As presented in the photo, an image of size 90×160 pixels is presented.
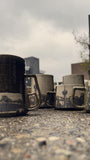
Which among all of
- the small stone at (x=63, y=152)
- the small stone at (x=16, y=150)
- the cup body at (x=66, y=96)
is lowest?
the small stone at (x=16, y=150)

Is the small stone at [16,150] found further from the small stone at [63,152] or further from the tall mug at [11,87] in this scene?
the tall mug at [11,87]

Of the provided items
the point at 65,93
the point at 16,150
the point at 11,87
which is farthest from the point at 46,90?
the point at 16,150

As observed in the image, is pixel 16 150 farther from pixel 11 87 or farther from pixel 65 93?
pixel 65 93

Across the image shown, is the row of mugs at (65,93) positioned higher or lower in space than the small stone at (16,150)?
higher

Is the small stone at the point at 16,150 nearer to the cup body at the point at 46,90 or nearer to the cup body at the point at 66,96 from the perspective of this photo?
the cup body at the point at 66,96

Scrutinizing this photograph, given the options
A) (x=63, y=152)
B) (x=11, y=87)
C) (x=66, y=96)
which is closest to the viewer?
(x=63, y=152)

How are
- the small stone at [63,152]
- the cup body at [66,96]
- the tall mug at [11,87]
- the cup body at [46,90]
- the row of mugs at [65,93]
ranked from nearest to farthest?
the small stone at [63,152]
the tall mug at [11,87]
the row of mugs at [65,93]
the cup body at [66,96]
the cup body at [46,90]

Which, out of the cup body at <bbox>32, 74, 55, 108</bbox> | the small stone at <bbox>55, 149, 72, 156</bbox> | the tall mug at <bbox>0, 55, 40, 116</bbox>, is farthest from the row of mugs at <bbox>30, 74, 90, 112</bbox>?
the small stone at <bbox>55, 149, 72, 156</bbox>

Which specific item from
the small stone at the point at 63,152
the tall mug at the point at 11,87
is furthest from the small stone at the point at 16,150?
the tall mug at the point at 11,87

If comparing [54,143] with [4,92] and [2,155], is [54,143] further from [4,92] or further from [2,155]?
[4,92]

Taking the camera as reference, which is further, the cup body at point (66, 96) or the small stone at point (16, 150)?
the cup body at point (66, 96)

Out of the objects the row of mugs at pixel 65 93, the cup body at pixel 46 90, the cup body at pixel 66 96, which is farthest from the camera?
the cup body at pixel 46 90

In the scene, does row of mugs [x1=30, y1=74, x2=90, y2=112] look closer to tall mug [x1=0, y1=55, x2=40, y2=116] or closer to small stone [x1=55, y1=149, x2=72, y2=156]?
tall mug [x1=0, y1=55, x2=40, y2=116]

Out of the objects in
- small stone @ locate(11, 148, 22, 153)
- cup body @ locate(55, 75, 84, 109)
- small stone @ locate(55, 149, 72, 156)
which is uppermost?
cup body @ locate(55, 75, 84, 109)
